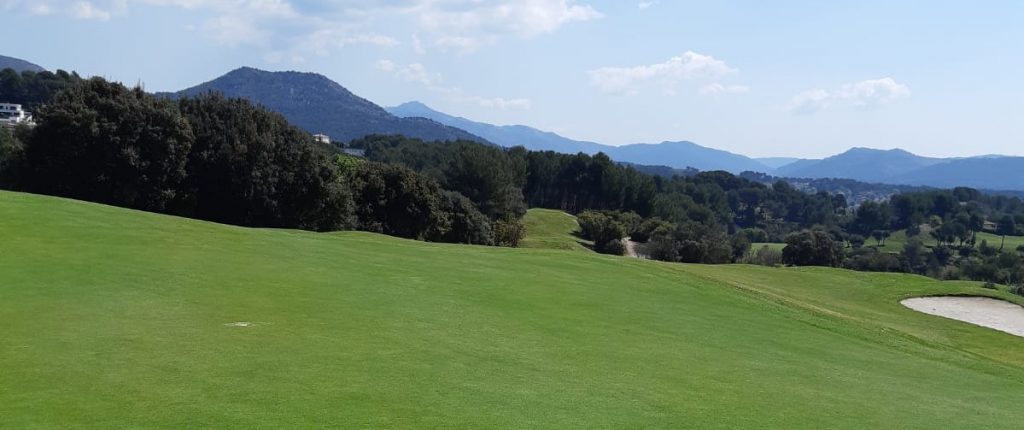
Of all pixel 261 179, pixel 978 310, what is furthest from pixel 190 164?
pixel 978 310

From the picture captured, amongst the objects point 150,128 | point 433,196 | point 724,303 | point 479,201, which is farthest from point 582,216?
point 724,303

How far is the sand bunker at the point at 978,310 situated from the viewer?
1144 inches

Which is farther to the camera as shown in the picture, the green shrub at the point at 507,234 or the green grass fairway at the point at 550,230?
the green grass fairway at the point at 550,230

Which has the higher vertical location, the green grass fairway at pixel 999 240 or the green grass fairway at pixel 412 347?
the green grass fairway at pixel 999 240

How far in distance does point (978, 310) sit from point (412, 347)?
28.8m

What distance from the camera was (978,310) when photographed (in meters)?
31.6

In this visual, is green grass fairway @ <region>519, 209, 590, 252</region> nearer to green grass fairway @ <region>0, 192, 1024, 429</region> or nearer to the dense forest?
the dense forest

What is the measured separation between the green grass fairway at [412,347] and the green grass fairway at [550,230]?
62.6 metres

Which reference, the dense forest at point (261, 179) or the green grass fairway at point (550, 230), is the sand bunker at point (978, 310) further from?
the green grass fairway at point (550, 230)

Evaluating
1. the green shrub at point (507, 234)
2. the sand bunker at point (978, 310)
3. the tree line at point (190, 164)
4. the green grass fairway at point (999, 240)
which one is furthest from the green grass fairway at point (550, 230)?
the green grass fairway at point (999, 240)

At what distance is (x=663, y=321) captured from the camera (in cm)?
1795

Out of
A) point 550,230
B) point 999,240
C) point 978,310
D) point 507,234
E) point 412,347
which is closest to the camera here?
point 412,347

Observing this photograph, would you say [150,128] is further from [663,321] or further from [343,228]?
[663,321]

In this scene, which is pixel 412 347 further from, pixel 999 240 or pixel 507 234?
pixel 999 240
